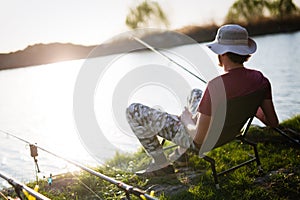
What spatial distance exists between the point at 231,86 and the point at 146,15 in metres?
10.6

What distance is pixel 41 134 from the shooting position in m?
5.90

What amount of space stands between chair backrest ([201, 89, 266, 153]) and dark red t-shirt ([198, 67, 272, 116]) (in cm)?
4

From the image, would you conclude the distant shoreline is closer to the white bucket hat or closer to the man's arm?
the white bucket hat

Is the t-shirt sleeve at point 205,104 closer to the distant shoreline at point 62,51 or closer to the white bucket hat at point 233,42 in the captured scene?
the white bucket hat at point 233,42

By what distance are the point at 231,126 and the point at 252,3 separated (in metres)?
16.2

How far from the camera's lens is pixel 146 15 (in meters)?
12.8

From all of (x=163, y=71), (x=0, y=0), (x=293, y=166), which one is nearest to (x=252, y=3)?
(x=163, y=71)

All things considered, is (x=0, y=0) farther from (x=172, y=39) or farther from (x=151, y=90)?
(x=172, y=39)

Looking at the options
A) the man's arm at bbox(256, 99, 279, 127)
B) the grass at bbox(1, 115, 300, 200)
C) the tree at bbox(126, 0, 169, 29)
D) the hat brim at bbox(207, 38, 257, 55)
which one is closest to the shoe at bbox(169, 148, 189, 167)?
the grass at bbox(1, 115, 300, 200)

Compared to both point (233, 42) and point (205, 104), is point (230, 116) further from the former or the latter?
point (233, 42)

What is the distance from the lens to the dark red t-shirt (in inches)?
97.4

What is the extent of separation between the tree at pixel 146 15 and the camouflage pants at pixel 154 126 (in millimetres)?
8495

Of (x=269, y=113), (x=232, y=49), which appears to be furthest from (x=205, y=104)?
(x=269, y=113)

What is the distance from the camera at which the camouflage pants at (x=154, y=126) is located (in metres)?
2.94
